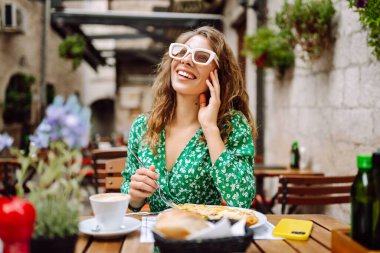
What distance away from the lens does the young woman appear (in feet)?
5.89

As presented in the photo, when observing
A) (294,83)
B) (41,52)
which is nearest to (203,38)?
(294,83)

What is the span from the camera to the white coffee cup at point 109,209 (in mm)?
1210

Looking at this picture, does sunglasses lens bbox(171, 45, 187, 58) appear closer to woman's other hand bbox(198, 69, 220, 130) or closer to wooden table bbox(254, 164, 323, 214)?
woman's other hand bbox(198, 69, 220, 130)

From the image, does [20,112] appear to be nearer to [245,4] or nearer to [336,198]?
[245,4]

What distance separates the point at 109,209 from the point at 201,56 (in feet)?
3.06

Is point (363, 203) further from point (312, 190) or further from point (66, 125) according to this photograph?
point (312, 190)

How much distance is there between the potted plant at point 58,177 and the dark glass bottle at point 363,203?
2.09 ft

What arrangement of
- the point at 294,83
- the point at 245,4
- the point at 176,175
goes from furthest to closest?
the point at 245,4, the point at 294,83, the point at 176,175

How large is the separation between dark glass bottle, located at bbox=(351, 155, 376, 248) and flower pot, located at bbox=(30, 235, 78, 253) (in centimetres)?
65

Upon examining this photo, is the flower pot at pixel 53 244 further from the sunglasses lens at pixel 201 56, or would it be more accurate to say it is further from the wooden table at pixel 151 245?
the sunglasses lens at pixel 201 56

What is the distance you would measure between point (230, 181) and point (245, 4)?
4598 mm

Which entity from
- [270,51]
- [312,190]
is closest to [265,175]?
[312,190]

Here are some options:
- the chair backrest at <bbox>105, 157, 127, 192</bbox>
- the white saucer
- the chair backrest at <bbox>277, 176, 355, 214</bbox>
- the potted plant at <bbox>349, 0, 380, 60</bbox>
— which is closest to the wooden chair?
the chair backrest at <bbox>105, 157, 127, 192</bbox>

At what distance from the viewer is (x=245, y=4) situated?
5938mm
